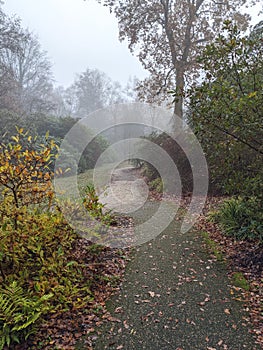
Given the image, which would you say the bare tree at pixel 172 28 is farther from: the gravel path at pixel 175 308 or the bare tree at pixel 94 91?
the bare tree at pixel 94 91

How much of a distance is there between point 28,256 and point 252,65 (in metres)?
3.59

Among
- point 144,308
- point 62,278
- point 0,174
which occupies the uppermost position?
point 0,174

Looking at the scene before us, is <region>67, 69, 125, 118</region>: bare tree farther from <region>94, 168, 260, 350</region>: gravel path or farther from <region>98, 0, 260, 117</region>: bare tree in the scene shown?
<region>94, 168, 260, 350</region>: gravel path

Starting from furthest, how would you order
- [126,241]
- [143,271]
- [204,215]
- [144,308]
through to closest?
[204,215]
[126,241]
[143,271]
[144,308]

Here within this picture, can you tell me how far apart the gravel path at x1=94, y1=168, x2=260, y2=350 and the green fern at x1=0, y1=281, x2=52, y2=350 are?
2.01 ft

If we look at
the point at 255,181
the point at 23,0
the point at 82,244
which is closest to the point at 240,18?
the point at 255,181

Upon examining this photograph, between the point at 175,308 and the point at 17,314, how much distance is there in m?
1.55

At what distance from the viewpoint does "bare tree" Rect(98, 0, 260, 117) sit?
997cm

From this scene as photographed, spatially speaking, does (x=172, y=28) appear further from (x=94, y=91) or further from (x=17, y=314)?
(x=94, y=91)

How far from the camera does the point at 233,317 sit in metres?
2.44

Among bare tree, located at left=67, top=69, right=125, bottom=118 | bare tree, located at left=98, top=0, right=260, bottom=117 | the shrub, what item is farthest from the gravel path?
bare tree, located at left=67, top=69, right=125, bottom=118

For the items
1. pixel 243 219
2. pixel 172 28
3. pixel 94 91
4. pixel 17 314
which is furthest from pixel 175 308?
pixel 94 91

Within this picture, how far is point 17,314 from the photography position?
213cm

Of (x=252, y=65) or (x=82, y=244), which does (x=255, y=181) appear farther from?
(x=82, y=244)
